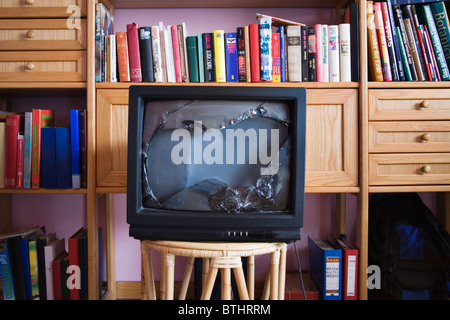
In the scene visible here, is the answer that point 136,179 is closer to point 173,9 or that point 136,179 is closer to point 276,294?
point 276,294

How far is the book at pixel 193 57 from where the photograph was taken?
131 centimetres

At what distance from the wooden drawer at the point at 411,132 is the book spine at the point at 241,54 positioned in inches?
22.3

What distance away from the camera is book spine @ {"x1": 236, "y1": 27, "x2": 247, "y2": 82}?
1.30 metres

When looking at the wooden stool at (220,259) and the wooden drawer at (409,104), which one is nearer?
the wooden stool at (220,259)

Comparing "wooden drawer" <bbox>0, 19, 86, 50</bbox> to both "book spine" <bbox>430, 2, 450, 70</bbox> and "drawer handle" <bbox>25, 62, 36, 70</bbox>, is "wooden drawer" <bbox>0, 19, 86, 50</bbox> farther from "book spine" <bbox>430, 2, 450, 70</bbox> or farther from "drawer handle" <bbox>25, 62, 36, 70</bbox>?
"book spine" <bbox>430, 2, 450, 70</bbox>

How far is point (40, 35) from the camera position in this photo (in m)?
1.28

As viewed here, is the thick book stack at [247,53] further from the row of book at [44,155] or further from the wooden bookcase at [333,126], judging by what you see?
the row of book at [44,155]

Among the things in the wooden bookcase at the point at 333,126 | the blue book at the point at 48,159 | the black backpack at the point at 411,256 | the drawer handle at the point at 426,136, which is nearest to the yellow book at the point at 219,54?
the wooden bookcase at the point at 333,126

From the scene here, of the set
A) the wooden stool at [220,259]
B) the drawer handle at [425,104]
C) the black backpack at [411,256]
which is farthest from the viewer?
the black backpack at [411,256]

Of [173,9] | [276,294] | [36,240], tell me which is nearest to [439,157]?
[276,294]

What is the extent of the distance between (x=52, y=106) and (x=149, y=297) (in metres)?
1.13

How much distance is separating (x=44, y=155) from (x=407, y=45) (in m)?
1.59

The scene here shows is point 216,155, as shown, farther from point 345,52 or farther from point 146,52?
point 345,52

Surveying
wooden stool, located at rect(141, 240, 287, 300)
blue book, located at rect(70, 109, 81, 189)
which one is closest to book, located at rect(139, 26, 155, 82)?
blue book, located at rect(70, 109, 81, 189)
